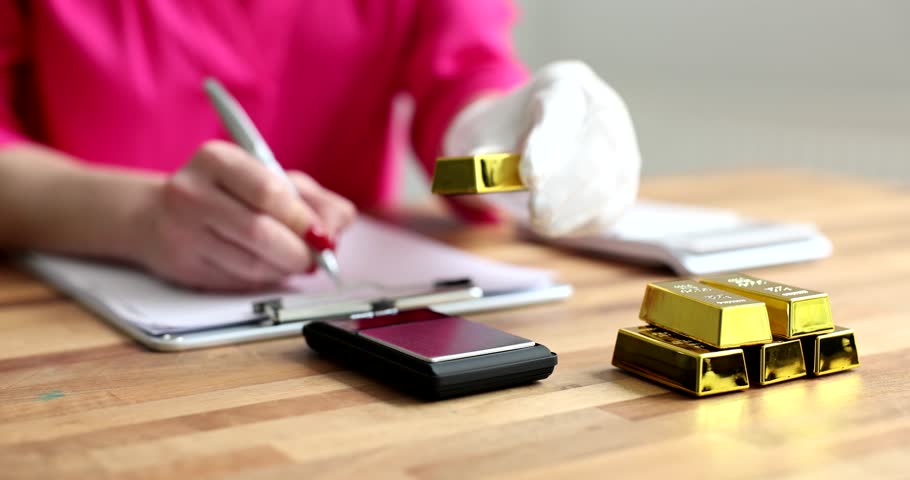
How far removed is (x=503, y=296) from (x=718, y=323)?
9.0 inches

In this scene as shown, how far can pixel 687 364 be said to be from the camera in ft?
1.61

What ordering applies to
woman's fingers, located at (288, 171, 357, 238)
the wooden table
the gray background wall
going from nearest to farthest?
the wooden table < woman's fingers, located at (288, 171, 357, 238) < the gray background wall

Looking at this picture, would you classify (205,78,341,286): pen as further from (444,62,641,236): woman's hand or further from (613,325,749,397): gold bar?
(613,325,749,397): gold bar

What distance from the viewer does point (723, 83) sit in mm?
1925

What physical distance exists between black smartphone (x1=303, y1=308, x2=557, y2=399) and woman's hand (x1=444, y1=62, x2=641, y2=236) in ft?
0.46

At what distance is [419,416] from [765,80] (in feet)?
4.95

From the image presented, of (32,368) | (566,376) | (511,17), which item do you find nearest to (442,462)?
(566,376)

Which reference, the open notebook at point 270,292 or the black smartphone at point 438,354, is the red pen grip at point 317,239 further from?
the black smartphone at point 438,354

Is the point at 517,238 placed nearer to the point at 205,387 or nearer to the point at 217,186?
the point at 217,186

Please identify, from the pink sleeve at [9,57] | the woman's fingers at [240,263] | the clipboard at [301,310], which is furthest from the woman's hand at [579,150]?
the pink sleeve at [9,57]

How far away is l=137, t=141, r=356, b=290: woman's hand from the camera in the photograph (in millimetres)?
704

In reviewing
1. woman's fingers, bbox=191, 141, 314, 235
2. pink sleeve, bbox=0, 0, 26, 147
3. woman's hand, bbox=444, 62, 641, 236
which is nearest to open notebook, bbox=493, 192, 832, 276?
woman's hand, bbox=444, 62, 641, 236

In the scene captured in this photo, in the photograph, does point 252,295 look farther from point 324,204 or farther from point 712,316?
point 712,316

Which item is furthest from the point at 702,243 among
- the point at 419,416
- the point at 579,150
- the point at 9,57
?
the point at 9,57
